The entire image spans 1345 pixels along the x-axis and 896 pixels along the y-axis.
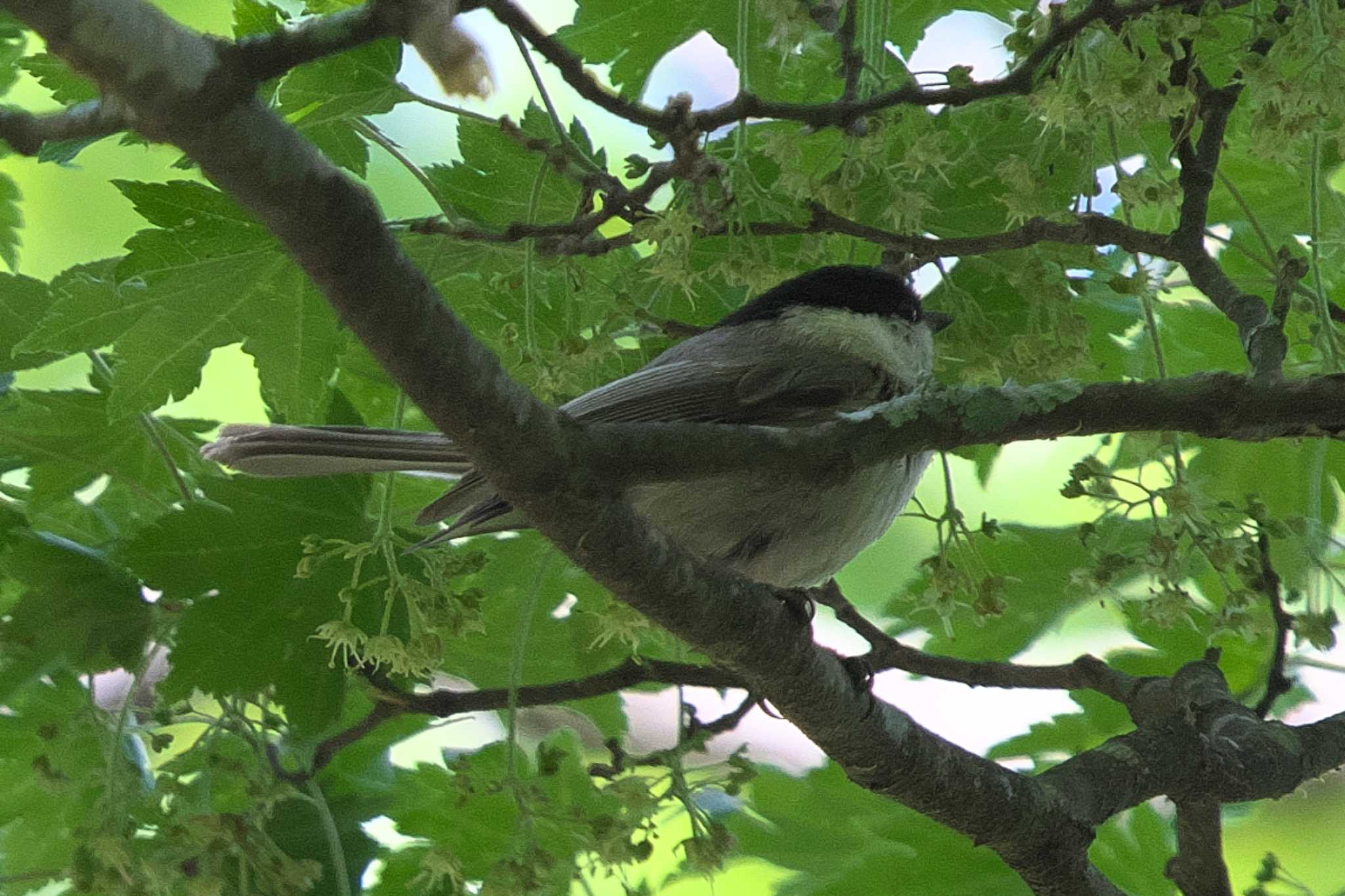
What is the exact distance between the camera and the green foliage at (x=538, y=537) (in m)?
1.43

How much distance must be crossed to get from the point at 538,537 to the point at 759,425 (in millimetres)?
398

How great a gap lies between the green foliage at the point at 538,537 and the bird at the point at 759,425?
0.22ft

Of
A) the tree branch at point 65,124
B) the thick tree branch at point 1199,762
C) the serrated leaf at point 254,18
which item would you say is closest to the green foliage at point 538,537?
the serrated leaf at point 254,18

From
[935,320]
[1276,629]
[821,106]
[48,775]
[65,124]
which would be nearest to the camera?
[65,124]

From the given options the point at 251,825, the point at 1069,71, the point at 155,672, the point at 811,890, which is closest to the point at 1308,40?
the point at 1069,71

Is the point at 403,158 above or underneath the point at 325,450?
above

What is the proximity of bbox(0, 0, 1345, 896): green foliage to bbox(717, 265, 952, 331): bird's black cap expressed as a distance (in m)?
0.07

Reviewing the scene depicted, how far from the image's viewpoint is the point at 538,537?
5.93 feet

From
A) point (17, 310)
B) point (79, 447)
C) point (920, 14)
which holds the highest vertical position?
point (920, 14)

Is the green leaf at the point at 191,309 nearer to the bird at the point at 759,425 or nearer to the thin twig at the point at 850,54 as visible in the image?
the bird at the point at 759,425

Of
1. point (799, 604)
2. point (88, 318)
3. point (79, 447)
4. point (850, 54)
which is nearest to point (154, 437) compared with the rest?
point (79, 447)

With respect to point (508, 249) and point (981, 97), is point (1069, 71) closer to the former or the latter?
point (981, 97)

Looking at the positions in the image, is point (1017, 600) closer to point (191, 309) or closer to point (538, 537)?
point (538, 537)

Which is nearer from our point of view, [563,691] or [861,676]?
[861,676]
